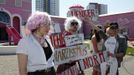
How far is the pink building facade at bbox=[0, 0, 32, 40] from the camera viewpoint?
2018 inches

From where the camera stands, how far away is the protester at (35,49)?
4.05 meters

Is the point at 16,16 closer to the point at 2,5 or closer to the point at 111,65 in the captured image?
the point at 2,5

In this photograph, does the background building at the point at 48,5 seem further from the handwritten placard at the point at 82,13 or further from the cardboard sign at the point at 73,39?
the cardboard sign at the point at 73,39

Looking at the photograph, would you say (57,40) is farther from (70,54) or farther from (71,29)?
(71,29)

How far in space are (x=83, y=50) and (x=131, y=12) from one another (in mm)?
44528

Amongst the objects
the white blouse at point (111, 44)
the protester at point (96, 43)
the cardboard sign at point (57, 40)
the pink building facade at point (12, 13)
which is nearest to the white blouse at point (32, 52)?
the cardboard sign at point (57, 40)

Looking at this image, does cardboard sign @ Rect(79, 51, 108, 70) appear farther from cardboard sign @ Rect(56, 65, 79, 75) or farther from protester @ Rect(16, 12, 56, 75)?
protester @ Rect(16, 12, 56, 75)

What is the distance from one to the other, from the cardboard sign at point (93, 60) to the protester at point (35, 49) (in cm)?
218

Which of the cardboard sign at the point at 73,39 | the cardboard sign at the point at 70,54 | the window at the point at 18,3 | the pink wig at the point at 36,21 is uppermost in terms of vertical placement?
the window at the point at 18,3

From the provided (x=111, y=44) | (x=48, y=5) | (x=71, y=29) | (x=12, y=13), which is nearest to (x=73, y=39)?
(x=71, y=29)

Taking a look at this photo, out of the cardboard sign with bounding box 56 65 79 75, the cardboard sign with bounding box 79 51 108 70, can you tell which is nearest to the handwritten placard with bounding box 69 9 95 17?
the cardboard sign with bounding box 79 51 108 70

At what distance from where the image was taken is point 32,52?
4.10 m

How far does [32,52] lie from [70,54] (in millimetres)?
2268

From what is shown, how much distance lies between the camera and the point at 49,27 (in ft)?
13.8
